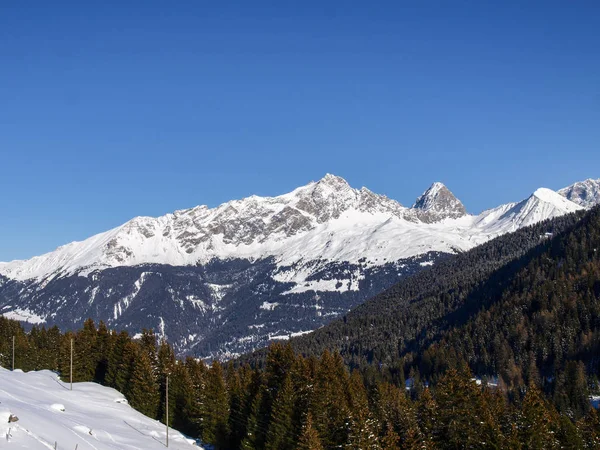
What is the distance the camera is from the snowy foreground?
49938 mm

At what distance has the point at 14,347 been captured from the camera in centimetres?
12219

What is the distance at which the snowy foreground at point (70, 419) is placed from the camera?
4994cm

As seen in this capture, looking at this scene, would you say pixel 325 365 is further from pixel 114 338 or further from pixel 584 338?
pixel 584 338

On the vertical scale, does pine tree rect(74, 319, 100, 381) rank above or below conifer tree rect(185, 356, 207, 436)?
above

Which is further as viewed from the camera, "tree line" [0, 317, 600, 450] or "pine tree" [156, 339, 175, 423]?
"pine tree" [156, 339, 175, 423]

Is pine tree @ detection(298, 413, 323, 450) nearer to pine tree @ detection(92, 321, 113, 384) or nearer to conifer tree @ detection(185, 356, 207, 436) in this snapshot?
conifer tree @ detection(185, 356, 207, 436)

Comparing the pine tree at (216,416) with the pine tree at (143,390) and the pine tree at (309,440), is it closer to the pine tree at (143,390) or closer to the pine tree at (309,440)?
the pine tree at (143,390)

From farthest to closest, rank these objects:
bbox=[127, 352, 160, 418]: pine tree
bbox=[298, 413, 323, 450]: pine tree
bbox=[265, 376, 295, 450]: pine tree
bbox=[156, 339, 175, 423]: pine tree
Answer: bbox=[156, 339, 175, 423]: pine tree
bbox=[127, 352, 160, 418]: pine tree
bbox=[265, 376, 295, 450]: pine tree
bbox=[298, 413, 323, 450]: pine tree

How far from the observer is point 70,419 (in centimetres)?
6656

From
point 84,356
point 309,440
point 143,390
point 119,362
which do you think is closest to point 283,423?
point 309,440

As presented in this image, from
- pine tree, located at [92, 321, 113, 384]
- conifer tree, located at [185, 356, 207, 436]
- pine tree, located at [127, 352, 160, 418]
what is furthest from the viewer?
pine tree, located at [92, 321, 113, 384]

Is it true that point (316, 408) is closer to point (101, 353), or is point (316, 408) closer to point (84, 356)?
point (84, 356)

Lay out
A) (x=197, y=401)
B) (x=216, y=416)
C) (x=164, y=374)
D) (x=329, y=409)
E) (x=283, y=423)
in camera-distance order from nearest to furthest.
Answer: (x=329, y=409) → (x=283, y=423) → (x=216, y=416) → (x=197, y=401) → (x=164, y=374)

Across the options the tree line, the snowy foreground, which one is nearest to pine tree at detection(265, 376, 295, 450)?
the tree line
